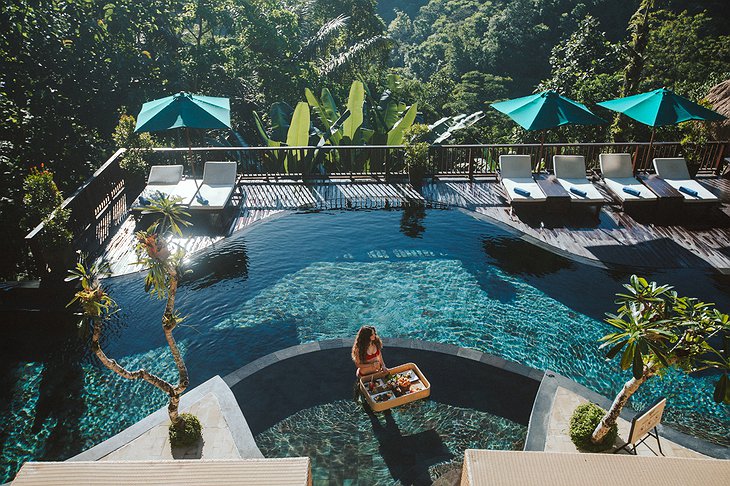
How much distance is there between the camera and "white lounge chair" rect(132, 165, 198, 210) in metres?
12.3

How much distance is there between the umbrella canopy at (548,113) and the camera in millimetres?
12250

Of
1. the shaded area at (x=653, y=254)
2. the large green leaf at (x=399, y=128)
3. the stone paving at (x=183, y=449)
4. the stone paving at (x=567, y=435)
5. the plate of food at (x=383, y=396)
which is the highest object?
the large green leaf at (x=399, y=128)

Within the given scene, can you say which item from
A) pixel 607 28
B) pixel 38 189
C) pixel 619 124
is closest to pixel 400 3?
pixel 607 28

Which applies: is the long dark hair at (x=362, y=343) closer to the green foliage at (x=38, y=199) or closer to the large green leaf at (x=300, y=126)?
the green foliage at (x=38, y=199)

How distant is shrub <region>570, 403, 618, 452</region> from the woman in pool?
250 cm

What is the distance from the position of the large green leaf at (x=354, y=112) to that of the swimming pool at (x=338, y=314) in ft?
13.1

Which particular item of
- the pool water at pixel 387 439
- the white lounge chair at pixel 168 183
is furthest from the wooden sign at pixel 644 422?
the white lounge chair at pixel 168 183

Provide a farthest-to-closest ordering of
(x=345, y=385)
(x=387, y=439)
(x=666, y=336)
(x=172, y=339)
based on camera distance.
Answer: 1. (x=345, y=385)
2. (x=387, y=439)
3. (x=172, y=339)
4. (x=666, y=336)

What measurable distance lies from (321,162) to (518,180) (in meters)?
5.87

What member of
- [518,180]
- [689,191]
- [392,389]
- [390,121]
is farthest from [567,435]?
[390,121]

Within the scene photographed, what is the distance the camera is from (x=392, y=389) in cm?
662

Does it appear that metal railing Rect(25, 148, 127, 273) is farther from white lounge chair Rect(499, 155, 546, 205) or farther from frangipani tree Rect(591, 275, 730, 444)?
white lounge chair Rect(499, 155, 546, 205)

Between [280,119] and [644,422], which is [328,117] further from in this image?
[644,422]

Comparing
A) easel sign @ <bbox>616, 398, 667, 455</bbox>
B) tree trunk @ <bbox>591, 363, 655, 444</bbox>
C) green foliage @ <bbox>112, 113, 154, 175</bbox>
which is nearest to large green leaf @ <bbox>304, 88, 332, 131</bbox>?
green foliage @ <bbox>112, 113, 154, 175</bbox>
